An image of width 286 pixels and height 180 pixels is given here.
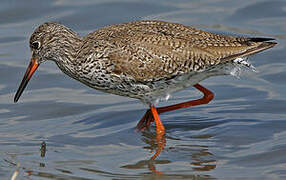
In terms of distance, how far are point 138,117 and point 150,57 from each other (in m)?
1.62

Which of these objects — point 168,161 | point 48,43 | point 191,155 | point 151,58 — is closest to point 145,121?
point 151,58

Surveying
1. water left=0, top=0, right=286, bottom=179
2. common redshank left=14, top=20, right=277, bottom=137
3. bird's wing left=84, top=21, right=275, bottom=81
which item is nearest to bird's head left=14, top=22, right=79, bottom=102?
common redshank left=14, top=20, right=277, bottom=137

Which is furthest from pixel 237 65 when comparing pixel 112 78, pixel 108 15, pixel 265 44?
pixel 108 15

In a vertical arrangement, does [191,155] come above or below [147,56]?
below

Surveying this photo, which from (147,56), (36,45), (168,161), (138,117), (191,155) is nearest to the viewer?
(168,161)

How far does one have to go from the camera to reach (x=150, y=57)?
9164mm

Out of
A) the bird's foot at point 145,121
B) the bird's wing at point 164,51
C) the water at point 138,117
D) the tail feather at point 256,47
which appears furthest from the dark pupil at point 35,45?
the tail feather at point 256,47

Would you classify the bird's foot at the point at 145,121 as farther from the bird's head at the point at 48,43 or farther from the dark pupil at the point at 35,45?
the dark pupil at the point at 35,45

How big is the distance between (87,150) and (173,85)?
5.36ft

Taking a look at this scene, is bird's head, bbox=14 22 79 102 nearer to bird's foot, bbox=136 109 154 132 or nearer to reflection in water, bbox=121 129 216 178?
bird's foot, bbox=136 109 154 132

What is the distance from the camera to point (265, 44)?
934 cm

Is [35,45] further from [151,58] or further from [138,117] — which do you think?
[138,117]

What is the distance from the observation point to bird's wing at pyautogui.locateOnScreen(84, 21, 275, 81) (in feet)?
29.9

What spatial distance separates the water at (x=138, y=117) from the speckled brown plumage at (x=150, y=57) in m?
0.91
